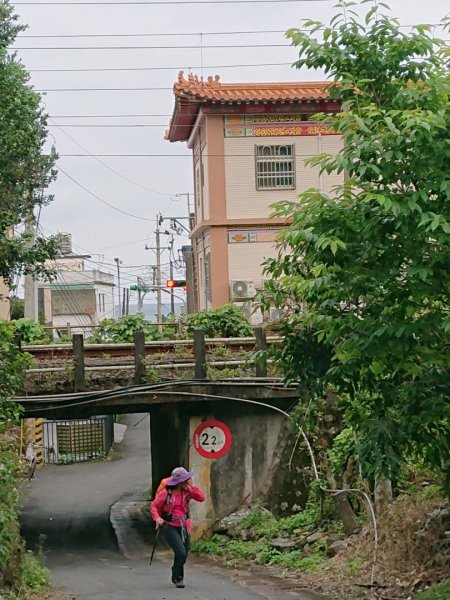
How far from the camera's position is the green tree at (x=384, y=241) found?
8.54 metres

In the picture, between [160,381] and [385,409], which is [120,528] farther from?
[385,409]

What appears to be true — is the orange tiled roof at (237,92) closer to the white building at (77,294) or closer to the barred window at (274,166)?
the barred window at (274,166)

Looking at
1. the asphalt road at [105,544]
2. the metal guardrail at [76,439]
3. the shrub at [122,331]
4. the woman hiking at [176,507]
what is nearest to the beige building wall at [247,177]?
the shrub at [122,331]

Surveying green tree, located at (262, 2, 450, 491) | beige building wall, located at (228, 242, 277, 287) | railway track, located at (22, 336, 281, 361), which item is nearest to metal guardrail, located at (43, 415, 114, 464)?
beige building wall, located at (228, 242, 277, 287)

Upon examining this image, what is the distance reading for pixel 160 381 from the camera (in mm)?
19562

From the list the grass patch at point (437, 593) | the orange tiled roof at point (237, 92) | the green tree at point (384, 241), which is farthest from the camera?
the orange tiled roof at point (237, 92)

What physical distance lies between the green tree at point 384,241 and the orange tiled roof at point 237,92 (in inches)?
761

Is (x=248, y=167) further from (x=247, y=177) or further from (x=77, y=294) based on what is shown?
(x=77, y=294)

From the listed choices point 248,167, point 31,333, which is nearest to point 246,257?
point 248,167

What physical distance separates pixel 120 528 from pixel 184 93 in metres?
12.5

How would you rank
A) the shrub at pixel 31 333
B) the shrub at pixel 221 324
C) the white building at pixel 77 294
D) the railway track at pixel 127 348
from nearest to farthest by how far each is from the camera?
1. the railway track at pixel 127 348
2. the shrub at pixel 31 333
3. the shrub at pixel 221 324
4. the white building at pixel 77 294

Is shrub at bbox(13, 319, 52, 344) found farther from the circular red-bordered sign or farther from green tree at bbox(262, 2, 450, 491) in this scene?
green tree at bbox(262, 2, 450, 491)

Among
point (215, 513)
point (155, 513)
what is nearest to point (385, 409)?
point (155, 513)

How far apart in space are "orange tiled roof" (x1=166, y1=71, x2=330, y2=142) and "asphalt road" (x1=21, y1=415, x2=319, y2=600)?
463 inches
